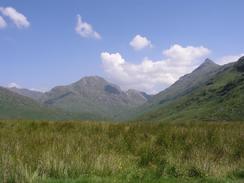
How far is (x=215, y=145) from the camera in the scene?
447 inches

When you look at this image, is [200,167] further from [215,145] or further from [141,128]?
[141,128]

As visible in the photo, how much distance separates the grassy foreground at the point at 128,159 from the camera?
730 cm

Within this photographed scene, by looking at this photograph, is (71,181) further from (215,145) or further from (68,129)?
(68,129)

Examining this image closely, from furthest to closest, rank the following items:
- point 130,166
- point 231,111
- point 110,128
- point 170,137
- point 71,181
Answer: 1. point 231,111
2. point 110,128
3. point 170,137
4. point 130,166
5. point 71,181

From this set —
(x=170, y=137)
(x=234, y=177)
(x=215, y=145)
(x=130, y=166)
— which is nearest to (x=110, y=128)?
(x=170, y=137)

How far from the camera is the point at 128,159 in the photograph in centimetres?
943

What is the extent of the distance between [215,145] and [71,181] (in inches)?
231

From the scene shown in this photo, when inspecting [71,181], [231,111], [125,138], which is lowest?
[71,181]

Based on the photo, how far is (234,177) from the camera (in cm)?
795

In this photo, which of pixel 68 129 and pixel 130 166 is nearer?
pixel 130 166

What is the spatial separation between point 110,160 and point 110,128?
6347mm

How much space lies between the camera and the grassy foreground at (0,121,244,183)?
7.30m

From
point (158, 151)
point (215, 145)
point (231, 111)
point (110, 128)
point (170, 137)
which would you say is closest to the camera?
point (158, 151)

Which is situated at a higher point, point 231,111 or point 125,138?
point 231,111
